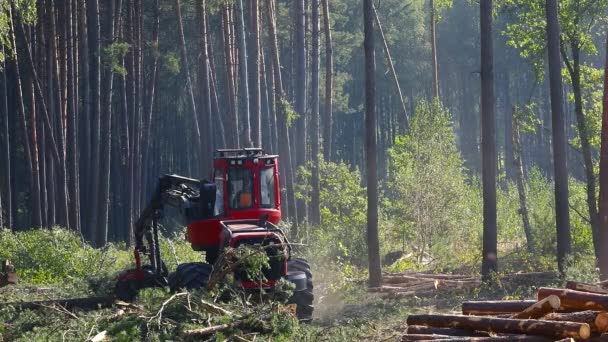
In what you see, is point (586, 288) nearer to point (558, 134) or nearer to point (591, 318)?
point (591, 318)

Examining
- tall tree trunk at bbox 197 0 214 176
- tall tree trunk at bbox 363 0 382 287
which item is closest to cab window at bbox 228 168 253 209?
tall tree trunk at bbox 363 0 382 287

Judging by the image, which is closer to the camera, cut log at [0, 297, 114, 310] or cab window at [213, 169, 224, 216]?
cut log at [0, 297, 114, 310]

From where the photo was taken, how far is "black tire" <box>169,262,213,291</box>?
15500 millimetres

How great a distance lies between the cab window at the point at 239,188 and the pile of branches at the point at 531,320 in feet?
20.2

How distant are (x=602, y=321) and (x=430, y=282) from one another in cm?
1451

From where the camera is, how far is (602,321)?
9625mm

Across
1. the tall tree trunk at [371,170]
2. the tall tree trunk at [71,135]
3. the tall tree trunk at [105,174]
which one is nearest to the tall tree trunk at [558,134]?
the tall tree trunk at [371,170]

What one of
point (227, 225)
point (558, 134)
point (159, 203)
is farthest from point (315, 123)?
point (227, 225)

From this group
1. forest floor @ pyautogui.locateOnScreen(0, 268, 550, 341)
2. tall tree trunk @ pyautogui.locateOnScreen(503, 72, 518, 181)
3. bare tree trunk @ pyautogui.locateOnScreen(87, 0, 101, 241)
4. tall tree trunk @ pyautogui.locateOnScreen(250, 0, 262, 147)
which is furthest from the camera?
tall tree trunk @ pyautogui.locateOnScreen(503, 72, 518, 181)

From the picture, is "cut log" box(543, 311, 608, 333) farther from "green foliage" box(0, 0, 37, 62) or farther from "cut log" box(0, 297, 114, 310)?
"green foliage" box(0, 0, 37, 62)

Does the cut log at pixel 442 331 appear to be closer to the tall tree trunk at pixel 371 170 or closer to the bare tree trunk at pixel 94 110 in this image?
the tall tree trunk at pixel 371 170

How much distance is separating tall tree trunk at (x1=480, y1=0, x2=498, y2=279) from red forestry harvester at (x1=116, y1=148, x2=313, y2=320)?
6667 millimetres

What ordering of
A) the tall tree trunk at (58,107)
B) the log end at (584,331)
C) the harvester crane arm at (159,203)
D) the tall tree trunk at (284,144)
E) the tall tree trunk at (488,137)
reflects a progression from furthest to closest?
1. the tall tree trunk at (284,144)
2. the tall tree trunk at (58,107)
3. the tall tree trunk at (488,137)
4. the harvester crane arm at (159,203)
5. the log end at (584,331)

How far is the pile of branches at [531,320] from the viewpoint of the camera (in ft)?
31.8
